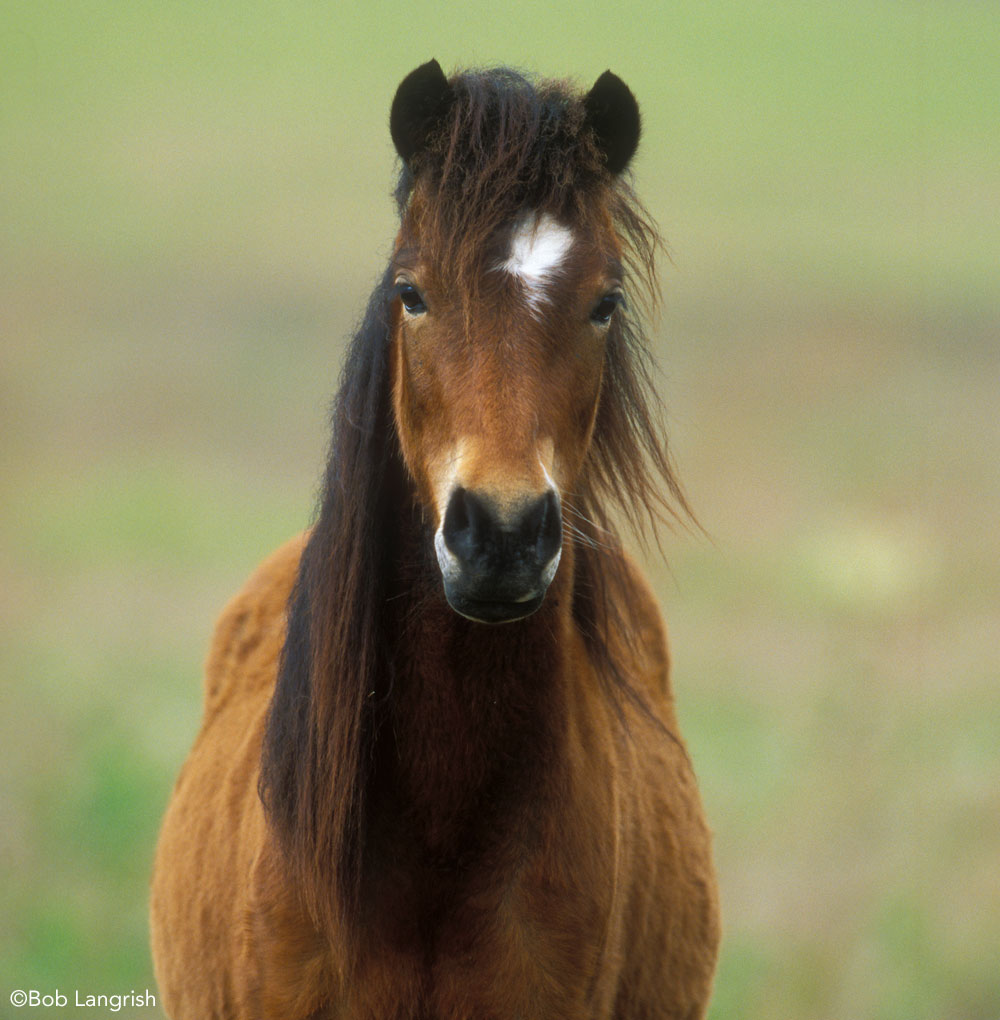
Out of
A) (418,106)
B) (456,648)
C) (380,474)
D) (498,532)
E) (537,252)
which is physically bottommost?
(456,648)

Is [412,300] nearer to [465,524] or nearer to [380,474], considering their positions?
[380,474]

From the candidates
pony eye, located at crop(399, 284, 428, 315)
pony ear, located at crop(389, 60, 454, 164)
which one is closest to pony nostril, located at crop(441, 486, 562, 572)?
pony eye, located at crop(399, 284, 428, 315)

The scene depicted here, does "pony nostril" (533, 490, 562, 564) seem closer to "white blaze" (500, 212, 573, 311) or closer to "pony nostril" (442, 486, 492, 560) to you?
"pony nostril" (442, 486, 492, 560)

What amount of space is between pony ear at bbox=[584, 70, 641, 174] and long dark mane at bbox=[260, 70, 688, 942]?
0.13 ft

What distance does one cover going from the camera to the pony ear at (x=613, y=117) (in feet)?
7.02

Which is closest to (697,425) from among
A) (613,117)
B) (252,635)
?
(252,635)

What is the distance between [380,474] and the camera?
217 centimetres

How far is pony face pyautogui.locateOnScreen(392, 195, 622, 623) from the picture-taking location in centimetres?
171

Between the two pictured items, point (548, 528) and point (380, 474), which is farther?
point (380, 474)

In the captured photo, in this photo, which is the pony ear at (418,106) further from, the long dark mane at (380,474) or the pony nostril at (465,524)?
the pony nostril at (465,524)

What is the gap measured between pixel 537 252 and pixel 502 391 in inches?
11.5

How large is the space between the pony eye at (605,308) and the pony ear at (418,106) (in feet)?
1.50

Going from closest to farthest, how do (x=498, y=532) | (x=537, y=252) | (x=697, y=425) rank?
(x=498, y=532) → (x=537, y=252) → (x=697, y=425)

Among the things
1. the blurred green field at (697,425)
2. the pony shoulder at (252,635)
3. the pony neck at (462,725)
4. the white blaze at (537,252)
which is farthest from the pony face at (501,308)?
the blurred green field at (697,425)
